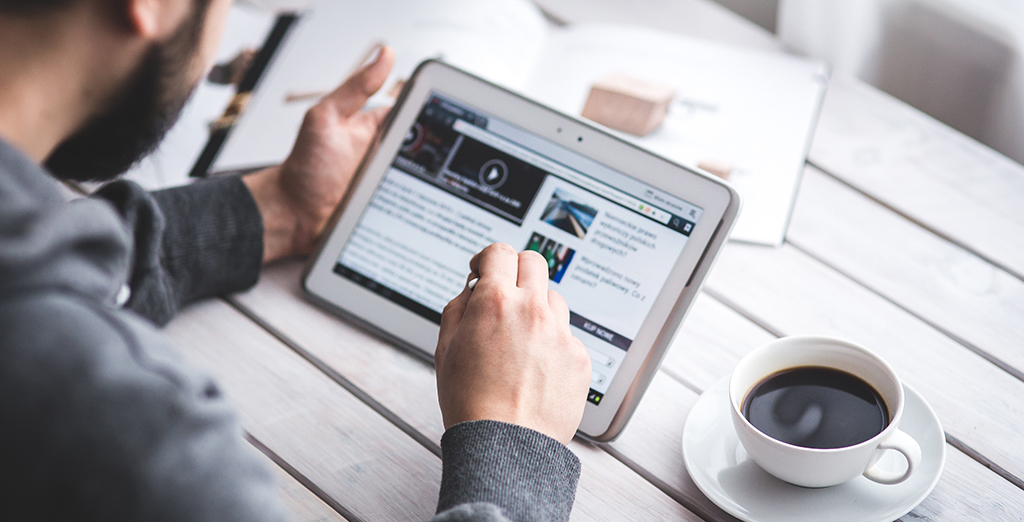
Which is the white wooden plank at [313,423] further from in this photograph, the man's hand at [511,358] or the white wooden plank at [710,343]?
the white wooden plank at [710,343]

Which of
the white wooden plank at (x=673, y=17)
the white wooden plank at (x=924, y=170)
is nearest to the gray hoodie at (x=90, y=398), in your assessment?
the white wooden plank at (x=924, y=170)

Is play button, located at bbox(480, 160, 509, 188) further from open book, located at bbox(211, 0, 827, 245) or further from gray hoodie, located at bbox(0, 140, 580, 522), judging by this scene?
gray hoodie, located at bbox(0, 140, 580, 522)

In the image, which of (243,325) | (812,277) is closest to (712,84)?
(812,277)

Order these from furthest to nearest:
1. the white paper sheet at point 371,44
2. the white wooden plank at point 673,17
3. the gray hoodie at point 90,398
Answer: the white wooden plank at point 673,17, the white paper sheet at point 371,44, the gray hoodie at point 90,398

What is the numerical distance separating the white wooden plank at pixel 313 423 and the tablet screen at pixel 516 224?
0.11m

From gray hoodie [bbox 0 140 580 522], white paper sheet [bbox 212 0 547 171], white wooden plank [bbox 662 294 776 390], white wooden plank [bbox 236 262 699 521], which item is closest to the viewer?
gray hoodie [bbox 0 140 580 522]

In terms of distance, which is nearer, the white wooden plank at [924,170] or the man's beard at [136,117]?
the man's beard at [136,117]

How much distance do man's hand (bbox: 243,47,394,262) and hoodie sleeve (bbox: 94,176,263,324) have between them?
A: 0.11ft

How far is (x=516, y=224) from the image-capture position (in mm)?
674

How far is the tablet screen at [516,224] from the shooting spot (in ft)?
2.07

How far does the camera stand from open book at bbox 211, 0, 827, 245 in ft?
2.82

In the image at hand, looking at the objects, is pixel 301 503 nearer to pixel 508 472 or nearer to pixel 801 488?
pixel 508 472

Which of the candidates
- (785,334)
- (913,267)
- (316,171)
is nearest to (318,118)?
(316,171)

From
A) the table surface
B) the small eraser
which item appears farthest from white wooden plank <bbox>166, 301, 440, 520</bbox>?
the small eraser
